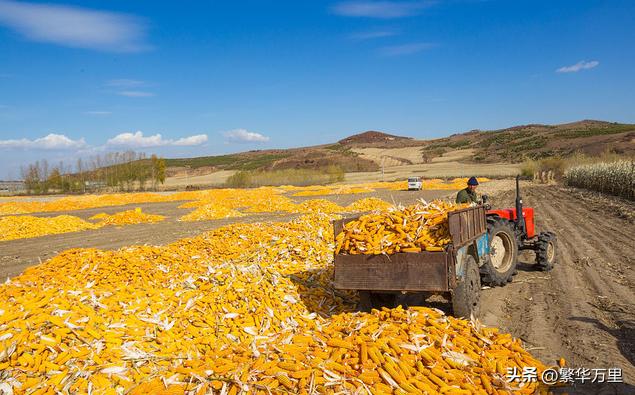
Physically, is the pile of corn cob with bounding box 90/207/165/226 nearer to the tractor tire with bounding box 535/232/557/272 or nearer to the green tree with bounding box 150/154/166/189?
the tractor tire with bounding box 535/232/557/272

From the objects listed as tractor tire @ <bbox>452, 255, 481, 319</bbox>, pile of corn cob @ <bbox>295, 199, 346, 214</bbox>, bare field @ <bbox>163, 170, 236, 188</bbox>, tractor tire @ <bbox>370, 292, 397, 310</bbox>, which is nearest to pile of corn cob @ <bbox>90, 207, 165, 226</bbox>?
pile of corn cob @ <bbox>295, 199, 346, 214</bbox>

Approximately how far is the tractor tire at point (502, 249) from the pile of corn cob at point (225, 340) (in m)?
3.01

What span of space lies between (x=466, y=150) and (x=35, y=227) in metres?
126

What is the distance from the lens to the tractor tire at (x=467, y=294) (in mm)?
5852

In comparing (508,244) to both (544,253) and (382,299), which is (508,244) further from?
(382,299)

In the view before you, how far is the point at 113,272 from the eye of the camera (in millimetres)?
7457

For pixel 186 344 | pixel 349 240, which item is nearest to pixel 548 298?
pixel 349 240

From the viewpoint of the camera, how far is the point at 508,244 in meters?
8.84

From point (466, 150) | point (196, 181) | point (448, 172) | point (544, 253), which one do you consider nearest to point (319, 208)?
point (544, 253)

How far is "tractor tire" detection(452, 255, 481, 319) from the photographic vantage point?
585cm

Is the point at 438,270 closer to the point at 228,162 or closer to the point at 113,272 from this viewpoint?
the point at 113,272

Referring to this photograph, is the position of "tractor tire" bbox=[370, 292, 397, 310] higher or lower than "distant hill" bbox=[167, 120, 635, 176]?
lower

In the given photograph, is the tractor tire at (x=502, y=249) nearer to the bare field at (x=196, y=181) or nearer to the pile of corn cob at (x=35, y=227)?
the pile of corn cob at (x=35, y=227)

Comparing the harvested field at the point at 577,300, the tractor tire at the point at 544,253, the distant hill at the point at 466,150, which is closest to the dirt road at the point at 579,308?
the harvested field at the point at 577,300
